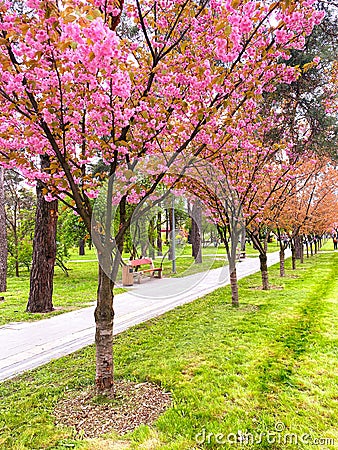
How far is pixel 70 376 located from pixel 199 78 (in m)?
3.07

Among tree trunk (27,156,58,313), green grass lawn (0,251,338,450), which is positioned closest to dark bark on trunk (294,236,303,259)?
green grass lawn (0,251,338,450)

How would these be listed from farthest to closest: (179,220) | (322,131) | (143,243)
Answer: (179,220)
(143,243)
(322,131)

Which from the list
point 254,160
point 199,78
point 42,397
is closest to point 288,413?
point 42,397

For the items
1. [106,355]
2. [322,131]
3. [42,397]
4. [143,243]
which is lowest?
[42,397]

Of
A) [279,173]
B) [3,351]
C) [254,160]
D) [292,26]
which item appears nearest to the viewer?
[292,26]

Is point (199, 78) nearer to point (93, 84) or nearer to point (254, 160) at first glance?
point (93, 84)

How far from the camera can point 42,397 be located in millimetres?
3211

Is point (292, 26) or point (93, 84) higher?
point (292, 26)

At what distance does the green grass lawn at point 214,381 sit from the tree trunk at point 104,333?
41 cm

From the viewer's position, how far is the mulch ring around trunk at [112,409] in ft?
8.92

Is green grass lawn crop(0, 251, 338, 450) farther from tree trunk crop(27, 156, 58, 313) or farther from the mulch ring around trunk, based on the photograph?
tree trunk crop(27, 156, 58, 313)
